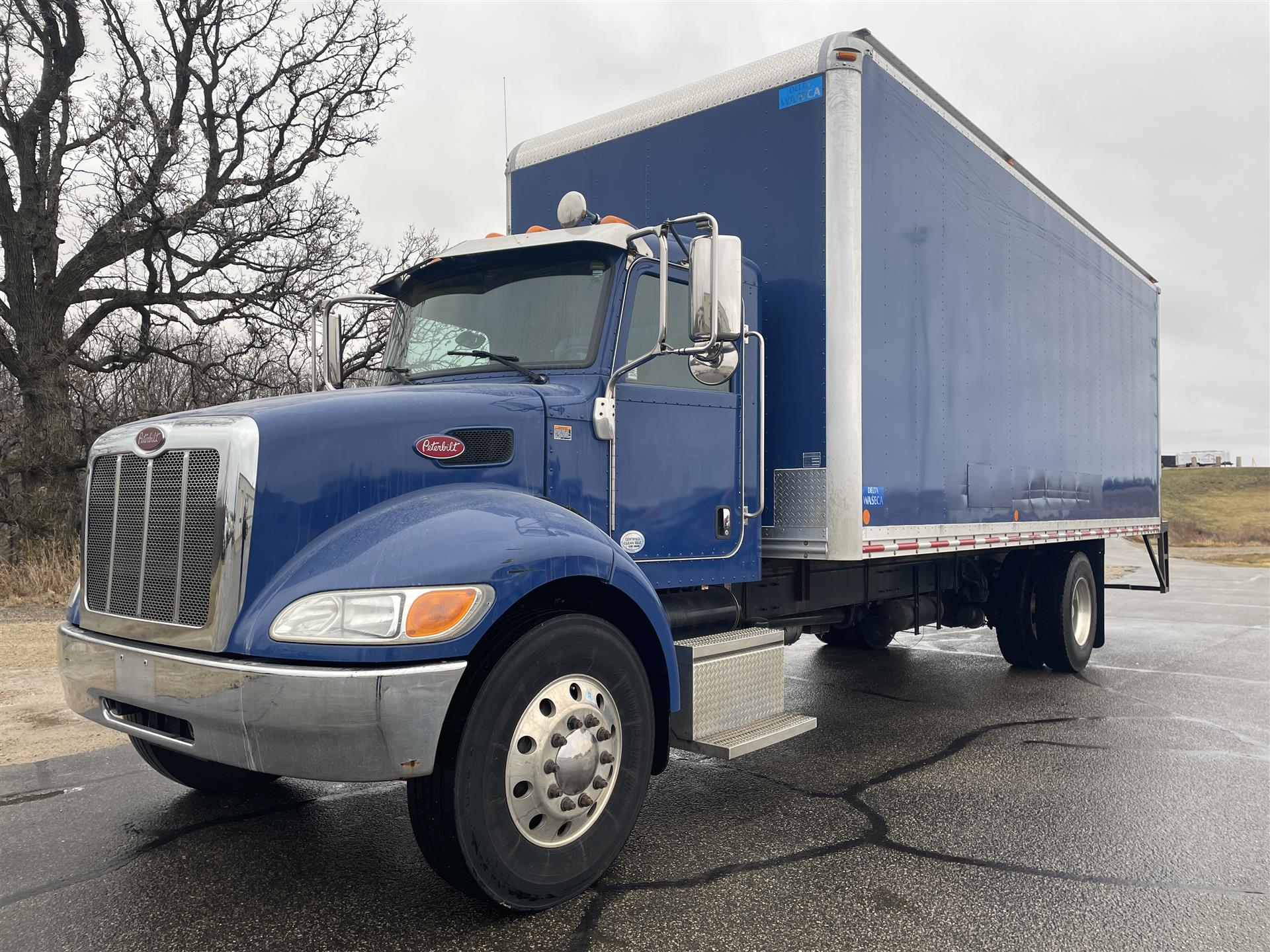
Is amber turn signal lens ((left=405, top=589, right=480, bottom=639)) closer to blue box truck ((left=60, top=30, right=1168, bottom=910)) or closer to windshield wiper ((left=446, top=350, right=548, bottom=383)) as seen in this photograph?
blue box truck ((left=60, top=30, right=1168, bottom=910))

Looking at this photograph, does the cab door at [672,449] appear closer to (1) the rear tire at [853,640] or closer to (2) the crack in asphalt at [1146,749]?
(2) the crack in asphalt at [1146,749]

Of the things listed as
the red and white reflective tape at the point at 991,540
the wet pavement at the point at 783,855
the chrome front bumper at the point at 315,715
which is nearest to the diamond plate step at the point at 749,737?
the wet pavement at the point at 783,855

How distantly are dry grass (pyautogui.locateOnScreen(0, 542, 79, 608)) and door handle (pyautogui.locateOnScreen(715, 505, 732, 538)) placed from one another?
977 cm

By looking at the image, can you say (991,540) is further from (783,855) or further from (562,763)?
(562,763)

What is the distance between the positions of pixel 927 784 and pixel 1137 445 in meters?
6.48

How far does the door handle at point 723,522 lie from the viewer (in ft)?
15.6

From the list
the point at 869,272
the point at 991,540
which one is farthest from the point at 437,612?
the point at 991,540

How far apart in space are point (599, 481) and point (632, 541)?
1.14 feet

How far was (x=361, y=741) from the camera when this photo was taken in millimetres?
2947

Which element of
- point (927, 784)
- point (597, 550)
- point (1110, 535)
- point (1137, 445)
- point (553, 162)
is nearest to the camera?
point (597, 550)

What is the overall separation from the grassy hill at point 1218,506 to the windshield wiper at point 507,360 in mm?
38240

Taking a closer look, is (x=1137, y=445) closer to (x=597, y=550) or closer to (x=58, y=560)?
(x=597, y=550)

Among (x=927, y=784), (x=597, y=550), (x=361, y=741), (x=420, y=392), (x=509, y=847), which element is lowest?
(x=927, y=784)

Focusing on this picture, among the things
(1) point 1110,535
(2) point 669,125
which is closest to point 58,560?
(2) point 669,125
